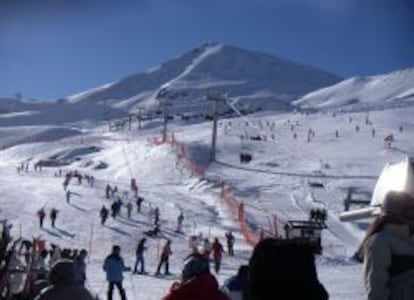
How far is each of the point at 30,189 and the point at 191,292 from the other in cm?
5098

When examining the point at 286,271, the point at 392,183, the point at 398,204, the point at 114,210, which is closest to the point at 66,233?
the point at 114,210

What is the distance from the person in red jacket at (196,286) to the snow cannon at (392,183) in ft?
5.24

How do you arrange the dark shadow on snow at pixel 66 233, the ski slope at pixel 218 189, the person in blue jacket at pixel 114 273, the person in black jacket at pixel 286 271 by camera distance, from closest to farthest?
1. the person in black jacket at pixel 286 271
2. the person in blue jacket at pixel 114 273
3. the ski slope at pixel 218 189
4. the dark shadow on snow at pixel 66 233

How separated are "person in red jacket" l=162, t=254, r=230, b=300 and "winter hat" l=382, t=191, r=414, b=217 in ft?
3.41

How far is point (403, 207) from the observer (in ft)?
17.6

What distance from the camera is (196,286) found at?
17.2 ft

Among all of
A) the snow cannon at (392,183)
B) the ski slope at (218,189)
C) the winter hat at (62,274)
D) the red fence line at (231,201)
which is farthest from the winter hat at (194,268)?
the red fence line at (231,201)

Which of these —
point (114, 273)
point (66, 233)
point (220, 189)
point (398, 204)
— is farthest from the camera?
point (220, 189)

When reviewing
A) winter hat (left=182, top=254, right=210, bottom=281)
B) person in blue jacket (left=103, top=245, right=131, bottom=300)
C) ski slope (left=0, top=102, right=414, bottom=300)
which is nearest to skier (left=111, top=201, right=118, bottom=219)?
ski slope (left=0, top=102, right=414, bottom=300)

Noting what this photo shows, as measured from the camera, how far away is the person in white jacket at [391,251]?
521 cm

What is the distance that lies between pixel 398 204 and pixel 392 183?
1952mm

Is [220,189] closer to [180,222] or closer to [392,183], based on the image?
[180,222]

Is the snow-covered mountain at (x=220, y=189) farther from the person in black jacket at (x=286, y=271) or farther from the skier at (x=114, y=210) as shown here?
the person in black jacket at (x=286, y=271)

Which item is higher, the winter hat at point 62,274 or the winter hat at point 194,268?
the winter hat at point 194,268
